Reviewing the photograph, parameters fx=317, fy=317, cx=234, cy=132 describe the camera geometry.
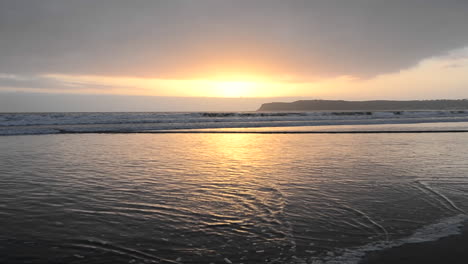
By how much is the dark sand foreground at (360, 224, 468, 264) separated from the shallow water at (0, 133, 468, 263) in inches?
12.8

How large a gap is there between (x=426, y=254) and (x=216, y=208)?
3241mm

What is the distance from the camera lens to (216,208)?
5.71 m

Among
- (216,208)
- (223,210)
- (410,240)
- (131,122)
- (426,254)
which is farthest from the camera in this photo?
(131,122)

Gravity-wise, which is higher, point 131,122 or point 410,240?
point 131,122

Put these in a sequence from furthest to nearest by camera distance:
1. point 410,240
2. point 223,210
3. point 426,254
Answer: point 223,210 → point 410,240 → point 426,254

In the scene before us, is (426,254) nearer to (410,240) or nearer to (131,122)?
(410,240)

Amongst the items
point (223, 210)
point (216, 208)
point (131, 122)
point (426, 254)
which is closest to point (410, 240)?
point (426, 254)

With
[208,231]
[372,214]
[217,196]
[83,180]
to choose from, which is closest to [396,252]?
[372,214]

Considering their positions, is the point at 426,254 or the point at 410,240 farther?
the point at 410,240

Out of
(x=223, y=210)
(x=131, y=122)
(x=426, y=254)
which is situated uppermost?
(x=131, y=122)

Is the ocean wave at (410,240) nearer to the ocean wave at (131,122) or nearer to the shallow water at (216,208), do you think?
the shallow water at (216,208)

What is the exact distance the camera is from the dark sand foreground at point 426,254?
3.80 metres

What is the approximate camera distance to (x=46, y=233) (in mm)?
4594

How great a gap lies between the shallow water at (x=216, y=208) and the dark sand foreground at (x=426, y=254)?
0.33 meters
